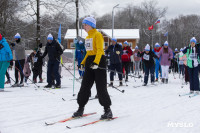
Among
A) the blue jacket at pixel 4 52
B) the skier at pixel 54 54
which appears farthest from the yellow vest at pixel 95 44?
the skier at pixel 54 54

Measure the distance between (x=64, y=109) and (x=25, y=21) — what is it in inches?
691

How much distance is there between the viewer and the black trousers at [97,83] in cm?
478

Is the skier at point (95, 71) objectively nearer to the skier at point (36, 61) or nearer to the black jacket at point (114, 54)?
the black jacket at point (114, 54)

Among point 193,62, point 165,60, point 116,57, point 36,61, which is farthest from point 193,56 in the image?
point 36,61

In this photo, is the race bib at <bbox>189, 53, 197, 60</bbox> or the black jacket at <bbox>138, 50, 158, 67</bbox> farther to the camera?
the black jacket at <bbox>138, 50, 158, 67</bbox>

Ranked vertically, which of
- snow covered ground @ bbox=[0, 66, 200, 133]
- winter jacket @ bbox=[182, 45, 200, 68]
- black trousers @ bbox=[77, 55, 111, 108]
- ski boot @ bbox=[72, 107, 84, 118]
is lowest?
snow covered ground @ bbox=[0, 66, 200, 133]

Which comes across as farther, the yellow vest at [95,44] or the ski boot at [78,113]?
the ski boot at [78,113]

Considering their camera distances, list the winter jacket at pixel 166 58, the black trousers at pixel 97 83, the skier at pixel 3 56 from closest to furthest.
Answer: the black trousers at pixel 97 83
the skier at pixel 3 56
the winter jacket at pixel 166 58

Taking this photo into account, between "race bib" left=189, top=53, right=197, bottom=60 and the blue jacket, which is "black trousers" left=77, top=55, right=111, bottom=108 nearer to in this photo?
"race bib" left=189, top=53, right=197, bottom=60

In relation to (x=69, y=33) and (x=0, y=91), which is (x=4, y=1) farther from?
(x=69, y=33)

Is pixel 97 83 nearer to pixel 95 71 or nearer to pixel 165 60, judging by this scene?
pixel 95 71

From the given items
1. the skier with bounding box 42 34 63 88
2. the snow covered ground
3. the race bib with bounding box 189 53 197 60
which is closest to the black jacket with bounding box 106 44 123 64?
the skier with bounding box 42 34 63 88

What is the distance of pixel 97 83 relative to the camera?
4793 millimetres

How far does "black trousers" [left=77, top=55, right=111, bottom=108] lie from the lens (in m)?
4.78
